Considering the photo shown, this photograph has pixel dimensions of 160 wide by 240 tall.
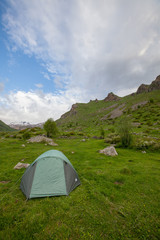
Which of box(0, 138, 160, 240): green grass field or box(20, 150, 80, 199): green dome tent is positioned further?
box(20, 150, 80, 199): green dome tent

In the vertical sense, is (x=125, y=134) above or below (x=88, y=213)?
above

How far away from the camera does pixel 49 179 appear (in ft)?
22.7

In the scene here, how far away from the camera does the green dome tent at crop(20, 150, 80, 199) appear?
253 inches

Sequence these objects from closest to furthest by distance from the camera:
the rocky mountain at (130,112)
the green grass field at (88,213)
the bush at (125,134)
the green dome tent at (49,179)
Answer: the green grass field at (88,213)
the green dome tent at (49,179)
the bush at (125,134)
the rocky mountain at (130,112)

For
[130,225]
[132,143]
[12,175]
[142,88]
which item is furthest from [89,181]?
[142,88]

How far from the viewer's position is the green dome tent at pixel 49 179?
21.1ft

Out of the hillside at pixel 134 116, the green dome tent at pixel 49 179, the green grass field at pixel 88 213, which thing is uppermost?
the hillside at pixel 134 116

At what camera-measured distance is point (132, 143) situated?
19.5 metres

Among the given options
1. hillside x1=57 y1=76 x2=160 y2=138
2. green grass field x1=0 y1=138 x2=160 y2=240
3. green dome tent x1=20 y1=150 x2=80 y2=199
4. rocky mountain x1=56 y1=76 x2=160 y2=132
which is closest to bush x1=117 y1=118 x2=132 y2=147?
hillside x1=57 y1=76 x2=160 y2=138

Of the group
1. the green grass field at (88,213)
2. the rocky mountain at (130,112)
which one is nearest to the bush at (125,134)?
the green grass field at (88,213)

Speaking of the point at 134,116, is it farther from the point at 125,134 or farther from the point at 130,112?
the point at 125,134

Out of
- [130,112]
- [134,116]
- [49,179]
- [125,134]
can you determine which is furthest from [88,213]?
[130,112]

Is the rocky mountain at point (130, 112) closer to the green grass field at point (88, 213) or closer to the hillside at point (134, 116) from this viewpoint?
the hillside at point (134, 116)

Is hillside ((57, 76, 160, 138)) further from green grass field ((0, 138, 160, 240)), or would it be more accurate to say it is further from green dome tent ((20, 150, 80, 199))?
green dome tent ((20, 150, 80, 199))
